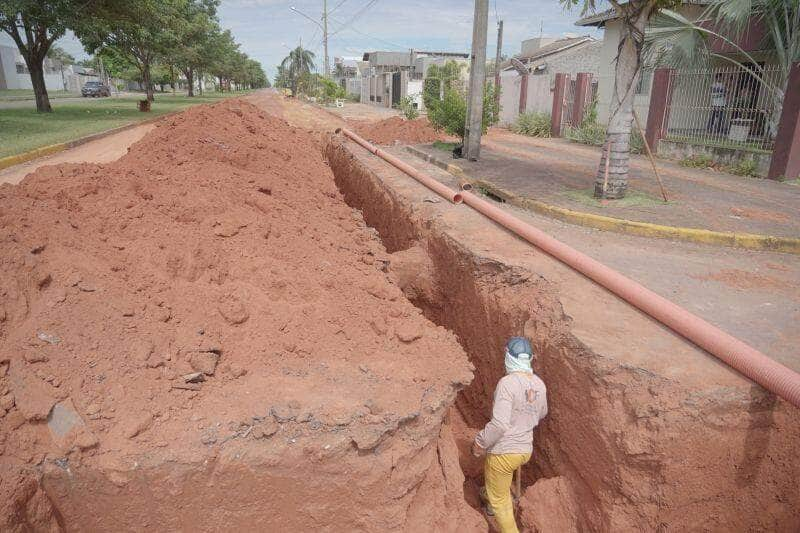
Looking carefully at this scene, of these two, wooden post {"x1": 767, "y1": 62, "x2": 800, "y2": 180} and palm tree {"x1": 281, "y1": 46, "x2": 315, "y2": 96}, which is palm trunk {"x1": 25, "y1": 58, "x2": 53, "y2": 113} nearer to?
wooden post {"x1": 767, "y1": 62, "x2": 800, "y2": 180}

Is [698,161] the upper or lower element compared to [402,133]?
lower

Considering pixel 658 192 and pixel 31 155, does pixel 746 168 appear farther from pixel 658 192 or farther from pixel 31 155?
pixel 31 155

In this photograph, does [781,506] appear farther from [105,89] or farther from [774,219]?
[105,89]

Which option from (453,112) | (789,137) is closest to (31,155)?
(453,112)

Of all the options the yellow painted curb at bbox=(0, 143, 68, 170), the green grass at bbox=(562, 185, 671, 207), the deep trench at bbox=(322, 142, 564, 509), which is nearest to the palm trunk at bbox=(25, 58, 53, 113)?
the yellow painted curb at bbox=(0, 143, 68, 170)

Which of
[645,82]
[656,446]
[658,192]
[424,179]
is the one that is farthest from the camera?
[645,82]

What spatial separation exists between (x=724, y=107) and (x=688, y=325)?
36.5 ft

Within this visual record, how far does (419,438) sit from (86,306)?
2.24 metres

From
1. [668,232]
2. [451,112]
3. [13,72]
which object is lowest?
[668,232]

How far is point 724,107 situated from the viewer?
1180 centimetres

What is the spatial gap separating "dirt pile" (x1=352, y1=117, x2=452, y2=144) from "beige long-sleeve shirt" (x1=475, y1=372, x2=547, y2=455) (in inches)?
535

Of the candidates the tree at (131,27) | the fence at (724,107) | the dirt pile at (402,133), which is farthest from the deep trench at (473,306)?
the tree at (131,27)

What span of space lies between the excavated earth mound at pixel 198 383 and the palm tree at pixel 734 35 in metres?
11.0

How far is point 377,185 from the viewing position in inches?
343
